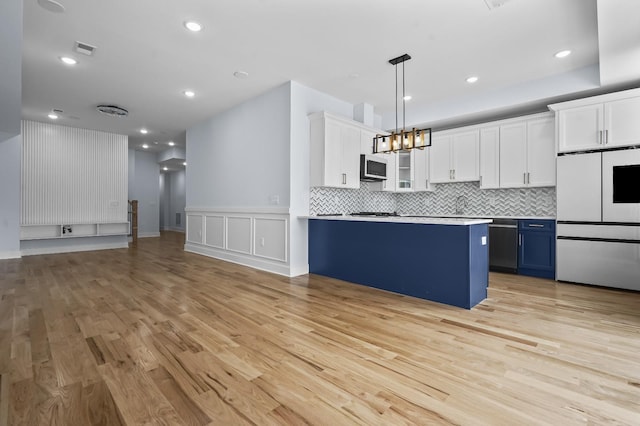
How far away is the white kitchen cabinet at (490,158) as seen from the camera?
16.6 feet

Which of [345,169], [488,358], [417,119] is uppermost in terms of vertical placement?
[417,119]

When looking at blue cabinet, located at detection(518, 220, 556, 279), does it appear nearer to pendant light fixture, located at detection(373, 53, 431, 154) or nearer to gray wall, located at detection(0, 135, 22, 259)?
pendant light fixture, located at detection(373, 53, 431, 154)

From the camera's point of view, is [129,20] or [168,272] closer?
[129,20]

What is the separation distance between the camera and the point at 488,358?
6.78 ft

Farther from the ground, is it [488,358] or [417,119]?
Answer: [417,119]

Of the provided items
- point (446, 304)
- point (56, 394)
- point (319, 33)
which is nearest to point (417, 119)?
point (319, 33)

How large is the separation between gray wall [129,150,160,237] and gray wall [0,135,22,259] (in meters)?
3.58

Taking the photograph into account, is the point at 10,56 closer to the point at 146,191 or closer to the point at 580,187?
the point at 580,187

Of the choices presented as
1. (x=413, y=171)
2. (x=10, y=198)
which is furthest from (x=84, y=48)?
(x=413, y=171)

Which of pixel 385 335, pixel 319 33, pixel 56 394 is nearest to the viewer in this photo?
pixel 56 394

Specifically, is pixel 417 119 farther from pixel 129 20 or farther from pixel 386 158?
pixel 129 20

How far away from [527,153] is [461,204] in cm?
141

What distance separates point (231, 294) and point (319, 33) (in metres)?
3.09

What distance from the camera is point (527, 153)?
475cm
